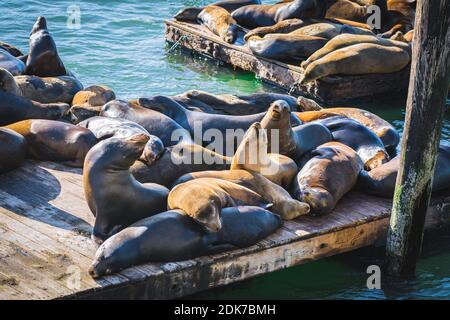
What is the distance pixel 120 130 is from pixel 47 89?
1.90 metres

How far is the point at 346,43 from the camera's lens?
11445mm

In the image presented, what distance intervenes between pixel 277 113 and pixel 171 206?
1711 millimetres

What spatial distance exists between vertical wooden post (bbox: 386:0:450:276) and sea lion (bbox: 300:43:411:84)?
4674 mm

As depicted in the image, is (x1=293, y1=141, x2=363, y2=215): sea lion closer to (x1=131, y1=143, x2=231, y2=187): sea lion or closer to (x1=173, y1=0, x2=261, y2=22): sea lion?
(x1=131, y1=143, x2=231, y2=187): sea lion

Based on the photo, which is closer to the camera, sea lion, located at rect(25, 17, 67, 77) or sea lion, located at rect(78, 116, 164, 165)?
sea lion, located at rect(78, 116, 164, 165)

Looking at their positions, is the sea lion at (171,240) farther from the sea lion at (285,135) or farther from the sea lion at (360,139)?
the sea lion at (360,139)

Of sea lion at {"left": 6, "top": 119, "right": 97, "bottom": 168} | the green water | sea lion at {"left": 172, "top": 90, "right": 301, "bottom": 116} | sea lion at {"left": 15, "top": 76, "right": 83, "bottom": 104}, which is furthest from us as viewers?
sea lion at {"left": 15, "top": 76, "right": 83, "bottom": 104}

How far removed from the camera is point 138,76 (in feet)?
42.0

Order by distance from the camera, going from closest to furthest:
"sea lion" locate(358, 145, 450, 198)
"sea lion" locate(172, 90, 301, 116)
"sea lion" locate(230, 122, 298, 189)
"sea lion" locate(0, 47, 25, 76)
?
"sea lion" locate(230, 122, 298, 189) → "sea lion" locate(358, 145, 450, 198) → "sea lion" locate(172, 90, 301, 116) → "sea lion" locate(0, 47, 25, 76)

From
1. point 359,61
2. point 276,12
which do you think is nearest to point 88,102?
point 359,61

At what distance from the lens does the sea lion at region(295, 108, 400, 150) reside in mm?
8469

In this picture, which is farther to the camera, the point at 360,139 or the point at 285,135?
the point at 360,139

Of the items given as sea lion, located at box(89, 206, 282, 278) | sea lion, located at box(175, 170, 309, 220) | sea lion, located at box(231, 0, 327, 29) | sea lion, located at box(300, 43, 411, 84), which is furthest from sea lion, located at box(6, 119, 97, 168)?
sea lion, located at box(231, 0, 327, 29)

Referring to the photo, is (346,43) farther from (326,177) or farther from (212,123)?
(326,177)
